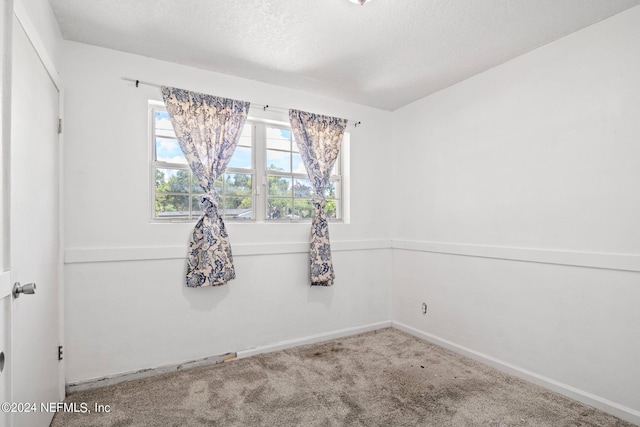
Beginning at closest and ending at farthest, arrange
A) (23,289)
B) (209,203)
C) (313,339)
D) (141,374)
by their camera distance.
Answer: (23,289) < (141,374) < (209,203) < (313,339)

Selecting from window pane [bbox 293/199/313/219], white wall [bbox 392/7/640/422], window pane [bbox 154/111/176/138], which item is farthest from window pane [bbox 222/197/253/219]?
white wall [bbox 392/7/640/422]

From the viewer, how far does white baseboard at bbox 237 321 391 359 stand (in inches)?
119

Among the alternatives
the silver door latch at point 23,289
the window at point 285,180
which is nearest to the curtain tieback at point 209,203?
the window at point 285,180

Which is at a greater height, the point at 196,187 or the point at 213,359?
the point at 196,187

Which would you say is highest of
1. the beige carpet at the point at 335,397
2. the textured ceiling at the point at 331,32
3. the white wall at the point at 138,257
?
the textured ceiling at the point at 331,32

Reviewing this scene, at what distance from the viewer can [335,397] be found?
2.31 m

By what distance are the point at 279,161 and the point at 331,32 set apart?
1.37m

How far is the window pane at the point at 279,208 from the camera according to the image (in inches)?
130

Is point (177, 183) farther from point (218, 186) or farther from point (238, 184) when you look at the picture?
point (238, 184)

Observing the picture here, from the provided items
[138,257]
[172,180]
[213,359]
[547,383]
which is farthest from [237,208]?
[547,383]

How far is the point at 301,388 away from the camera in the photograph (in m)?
2.44

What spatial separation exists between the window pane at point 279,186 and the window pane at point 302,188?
8cm

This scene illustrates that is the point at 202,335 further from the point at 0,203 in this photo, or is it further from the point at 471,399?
the point at 471,399

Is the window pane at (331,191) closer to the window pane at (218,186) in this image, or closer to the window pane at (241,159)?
the window pane at (241,159)
